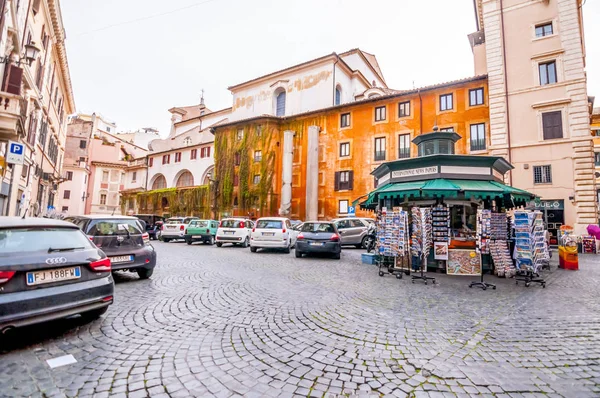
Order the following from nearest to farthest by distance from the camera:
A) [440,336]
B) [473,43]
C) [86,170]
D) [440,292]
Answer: [440,336], [440,292], [473,43], [86,170]

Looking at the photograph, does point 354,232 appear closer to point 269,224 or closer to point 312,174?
point 269,224

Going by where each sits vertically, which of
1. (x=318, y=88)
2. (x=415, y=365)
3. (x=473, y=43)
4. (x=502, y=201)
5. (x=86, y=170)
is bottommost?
(x=415, y=365)

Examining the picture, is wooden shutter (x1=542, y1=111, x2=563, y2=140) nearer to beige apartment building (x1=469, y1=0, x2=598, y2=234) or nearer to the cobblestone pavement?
beige apartment building (x1=469, y1=0, x2=598, y2=234)

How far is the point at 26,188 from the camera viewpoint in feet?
59.9

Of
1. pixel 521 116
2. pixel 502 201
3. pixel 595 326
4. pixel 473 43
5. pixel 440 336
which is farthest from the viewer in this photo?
pixel 473 43

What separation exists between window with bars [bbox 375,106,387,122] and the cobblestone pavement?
24294 millimetres

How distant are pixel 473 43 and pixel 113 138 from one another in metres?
65.0

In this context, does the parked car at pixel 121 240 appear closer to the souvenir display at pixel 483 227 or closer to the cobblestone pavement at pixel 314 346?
the cobblestone pavement at pixel 314 346

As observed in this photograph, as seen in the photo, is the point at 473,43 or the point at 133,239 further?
the point at 473,43

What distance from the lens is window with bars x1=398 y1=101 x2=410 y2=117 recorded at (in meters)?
27.6

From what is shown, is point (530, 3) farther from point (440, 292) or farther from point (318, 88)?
point (440, 292)

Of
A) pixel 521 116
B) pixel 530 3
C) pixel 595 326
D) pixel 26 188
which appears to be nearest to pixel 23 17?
pixel 26 188

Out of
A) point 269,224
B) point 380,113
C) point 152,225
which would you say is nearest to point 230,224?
point 269,224

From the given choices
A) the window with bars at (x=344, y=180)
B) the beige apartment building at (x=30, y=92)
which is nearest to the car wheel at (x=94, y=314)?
the beige apartment building at (x=30, y=92)
